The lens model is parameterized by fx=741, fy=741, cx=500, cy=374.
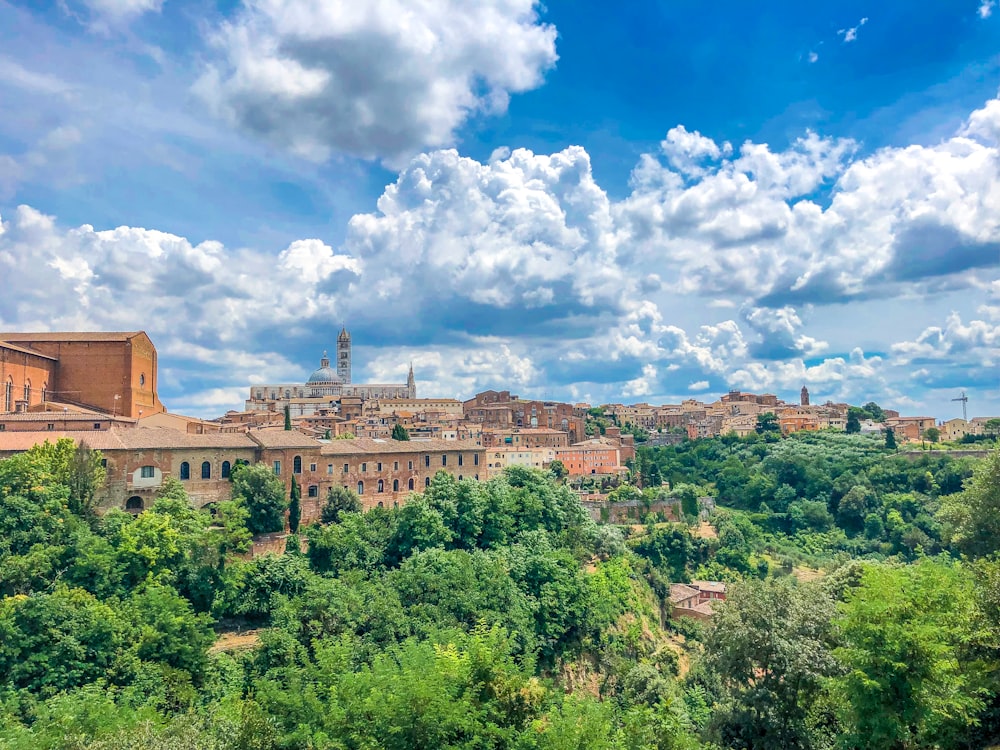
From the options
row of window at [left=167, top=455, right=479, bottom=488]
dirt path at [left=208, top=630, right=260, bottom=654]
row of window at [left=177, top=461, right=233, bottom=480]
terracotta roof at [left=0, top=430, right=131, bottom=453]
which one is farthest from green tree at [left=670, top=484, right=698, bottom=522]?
terracotta roof at [left=0, top=430, right=131, bottom=453]

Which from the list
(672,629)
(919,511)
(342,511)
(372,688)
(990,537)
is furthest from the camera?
(919,511)

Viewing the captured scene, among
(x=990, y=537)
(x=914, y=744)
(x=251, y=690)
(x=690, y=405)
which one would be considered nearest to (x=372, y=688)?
(x=251, y=690)

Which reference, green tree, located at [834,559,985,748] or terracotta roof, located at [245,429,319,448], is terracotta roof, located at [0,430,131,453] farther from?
green tree, located at [834,559,985,748]

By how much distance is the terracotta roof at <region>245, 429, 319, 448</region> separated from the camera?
4056 centimetres

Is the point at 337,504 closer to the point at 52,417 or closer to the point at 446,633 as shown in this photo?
the point at 52,417

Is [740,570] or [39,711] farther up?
[39,711]

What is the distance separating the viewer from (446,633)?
26.2 metres

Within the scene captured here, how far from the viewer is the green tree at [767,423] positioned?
331 ft

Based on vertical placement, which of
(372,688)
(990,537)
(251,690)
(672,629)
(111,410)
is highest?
(111,410)

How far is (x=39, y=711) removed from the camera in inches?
763

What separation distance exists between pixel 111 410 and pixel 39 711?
28.9 meters

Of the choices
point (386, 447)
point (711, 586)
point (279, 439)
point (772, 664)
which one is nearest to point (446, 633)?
point (772, 664)

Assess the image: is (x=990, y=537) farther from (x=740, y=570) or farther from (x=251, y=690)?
(x=740, y=570)

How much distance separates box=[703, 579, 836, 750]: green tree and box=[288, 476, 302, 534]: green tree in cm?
2437
